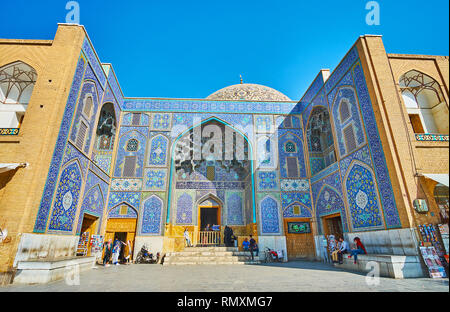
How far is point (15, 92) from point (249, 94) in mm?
10476

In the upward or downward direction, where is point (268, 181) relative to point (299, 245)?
upward

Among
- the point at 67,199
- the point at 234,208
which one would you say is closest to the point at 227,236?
the point at 234,208

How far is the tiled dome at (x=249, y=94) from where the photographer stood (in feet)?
44.8

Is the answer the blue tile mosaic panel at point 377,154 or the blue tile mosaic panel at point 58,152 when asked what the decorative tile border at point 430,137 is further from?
the blue tile mosaic panel at point 58,152

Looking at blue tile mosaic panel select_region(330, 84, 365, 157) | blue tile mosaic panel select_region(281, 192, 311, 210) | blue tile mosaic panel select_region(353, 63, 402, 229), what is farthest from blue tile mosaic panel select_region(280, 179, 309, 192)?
blue tile mosaic panel select_region(353, 63, 402, 229)

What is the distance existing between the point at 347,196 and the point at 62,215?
8.67m

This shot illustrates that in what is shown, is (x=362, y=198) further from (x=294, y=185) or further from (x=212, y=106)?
(x=212, y=106)

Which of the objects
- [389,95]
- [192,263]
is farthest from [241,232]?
[389,95]

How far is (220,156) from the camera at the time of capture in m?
12.5

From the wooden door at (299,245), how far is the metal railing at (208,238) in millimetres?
3338

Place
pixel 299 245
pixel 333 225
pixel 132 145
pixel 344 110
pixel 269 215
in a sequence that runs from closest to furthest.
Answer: pixel 344 110
pixel 333 225
pixel 299 245
pixel 269 215
pixel 132 145

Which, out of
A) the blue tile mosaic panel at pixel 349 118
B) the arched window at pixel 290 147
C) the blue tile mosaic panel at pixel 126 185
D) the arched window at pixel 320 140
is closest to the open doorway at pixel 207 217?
the blue tile mosaic panel at pixel 126 185
